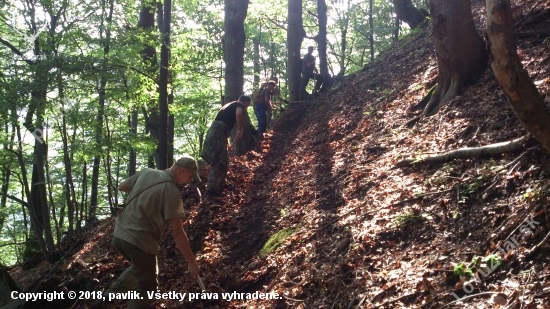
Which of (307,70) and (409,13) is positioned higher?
(409,13)

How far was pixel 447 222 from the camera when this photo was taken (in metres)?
4.38

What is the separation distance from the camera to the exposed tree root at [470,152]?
15.6 ft

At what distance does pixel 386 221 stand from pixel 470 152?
1434mm

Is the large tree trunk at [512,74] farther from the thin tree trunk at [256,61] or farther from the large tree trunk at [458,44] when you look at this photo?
the thin tree trunk at [256,61]

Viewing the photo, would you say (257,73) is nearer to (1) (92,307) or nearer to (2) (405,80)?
(2) (405,80)

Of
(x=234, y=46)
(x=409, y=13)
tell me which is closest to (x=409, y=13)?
(x=409, y=13)

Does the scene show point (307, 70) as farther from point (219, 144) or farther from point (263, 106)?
point (219, 144)

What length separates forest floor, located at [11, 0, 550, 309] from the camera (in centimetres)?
362

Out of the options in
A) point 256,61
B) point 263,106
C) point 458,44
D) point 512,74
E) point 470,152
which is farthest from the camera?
point 256,61

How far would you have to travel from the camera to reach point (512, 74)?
367 cm

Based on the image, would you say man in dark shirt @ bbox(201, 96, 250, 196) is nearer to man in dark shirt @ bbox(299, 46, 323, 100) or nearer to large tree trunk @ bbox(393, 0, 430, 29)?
man in dark shirt @ bbox(299, 46, 323, 100)

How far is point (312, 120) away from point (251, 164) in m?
3.42

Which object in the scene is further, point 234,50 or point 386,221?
point 234,50

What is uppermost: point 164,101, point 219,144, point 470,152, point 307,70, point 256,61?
point 256,61
